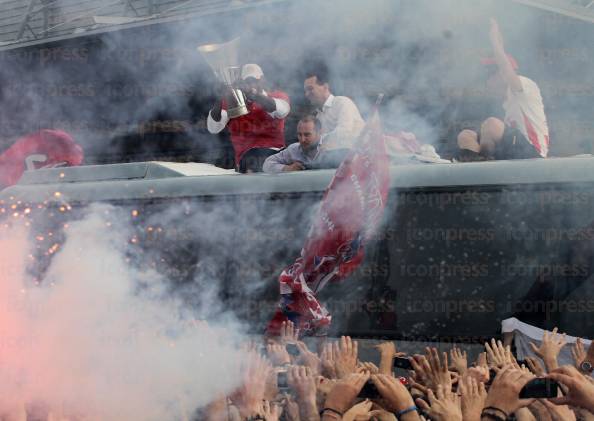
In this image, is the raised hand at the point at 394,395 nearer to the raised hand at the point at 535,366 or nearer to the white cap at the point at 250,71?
the raised hand at the point at 535,366

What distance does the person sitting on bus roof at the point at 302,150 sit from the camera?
197 inches

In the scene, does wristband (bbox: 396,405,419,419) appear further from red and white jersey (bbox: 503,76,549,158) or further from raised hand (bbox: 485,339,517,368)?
red and white jersey (bbox: 503,76,549,158)

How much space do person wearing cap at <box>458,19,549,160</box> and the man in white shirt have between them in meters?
0.66

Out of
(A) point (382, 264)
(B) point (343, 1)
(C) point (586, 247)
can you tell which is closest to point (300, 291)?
(A) point (382, 264)

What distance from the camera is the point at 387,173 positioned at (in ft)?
14.7

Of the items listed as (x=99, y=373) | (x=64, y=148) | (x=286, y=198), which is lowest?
(x=99, y=373)

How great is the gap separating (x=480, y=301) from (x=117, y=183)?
2.35m

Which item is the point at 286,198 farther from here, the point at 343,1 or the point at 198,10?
the point at 198,10

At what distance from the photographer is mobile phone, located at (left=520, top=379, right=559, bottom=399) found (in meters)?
2.93

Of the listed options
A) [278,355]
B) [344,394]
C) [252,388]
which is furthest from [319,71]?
[344,394]

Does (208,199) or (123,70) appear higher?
(123,70)

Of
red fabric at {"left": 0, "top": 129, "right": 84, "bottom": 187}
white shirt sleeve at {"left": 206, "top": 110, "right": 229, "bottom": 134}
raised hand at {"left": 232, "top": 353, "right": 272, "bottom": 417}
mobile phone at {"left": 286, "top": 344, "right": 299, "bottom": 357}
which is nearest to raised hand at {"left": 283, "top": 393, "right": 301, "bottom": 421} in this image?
raised hand at {"left": 232, "top": 353, "right": 272, "bottom": 417}

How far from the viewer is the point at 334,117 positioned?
16.6 ft

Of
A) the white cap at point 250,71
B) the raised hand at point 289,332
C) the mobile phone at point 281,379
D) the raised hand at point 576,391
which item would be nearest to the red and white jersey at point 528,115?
the white cap at point 250,71
